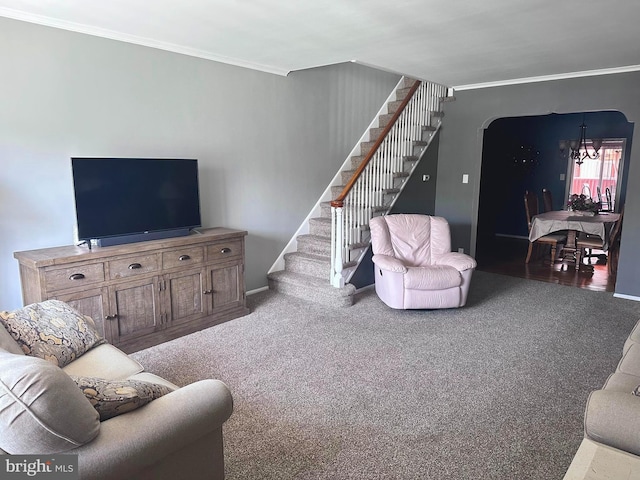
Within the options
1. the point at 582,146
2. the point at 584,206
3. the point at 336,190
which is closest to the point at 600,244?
the point at 584,206

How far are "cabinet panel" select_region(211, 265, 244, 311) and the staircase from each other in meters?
0.87

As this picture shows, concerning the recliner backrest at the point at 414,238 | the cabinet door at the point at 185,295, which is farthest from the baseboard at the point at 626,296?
the cabinet door at the point at 185,295

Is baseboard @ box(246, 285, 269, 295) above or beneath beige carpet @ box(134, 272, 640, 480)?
above

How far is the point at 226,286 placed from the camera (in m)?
4.17

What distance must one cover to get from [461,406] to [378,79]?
498cm

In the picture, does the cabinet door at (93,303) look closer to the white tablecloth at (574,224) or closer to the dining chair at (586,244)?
the white tablecloth at (574,224)

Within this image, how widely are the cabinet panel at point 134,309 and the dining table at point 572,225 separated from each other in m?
5.52

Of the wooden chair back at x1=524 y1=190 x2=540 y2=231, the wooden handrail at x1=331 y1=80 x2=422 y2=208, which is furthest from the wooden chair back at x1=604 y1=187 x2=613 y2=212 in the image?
the wooden handrail at x1=331 y1=80 x2=422 y2=208

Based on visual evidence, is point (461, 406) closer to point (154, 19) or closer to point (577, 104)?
point (154, 19)

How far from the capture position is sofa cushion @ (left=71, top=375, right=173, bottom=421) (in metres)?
1.45

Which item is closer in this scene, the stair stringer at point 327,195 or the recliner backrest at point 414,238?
the recliner backrest at point 414,238

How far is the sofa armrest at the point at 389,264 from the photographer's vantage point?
168 inches

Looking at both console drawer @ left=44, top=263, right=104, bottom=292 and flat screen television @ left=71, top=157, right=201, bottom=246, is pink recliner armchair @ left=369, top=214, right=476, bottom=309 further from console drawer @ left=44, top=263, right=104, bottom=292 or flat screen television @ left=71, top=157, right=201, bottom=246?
console drawer @ left=44, top=263, right=104, bottom=292

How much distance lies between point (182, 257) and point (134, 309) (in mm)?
576
